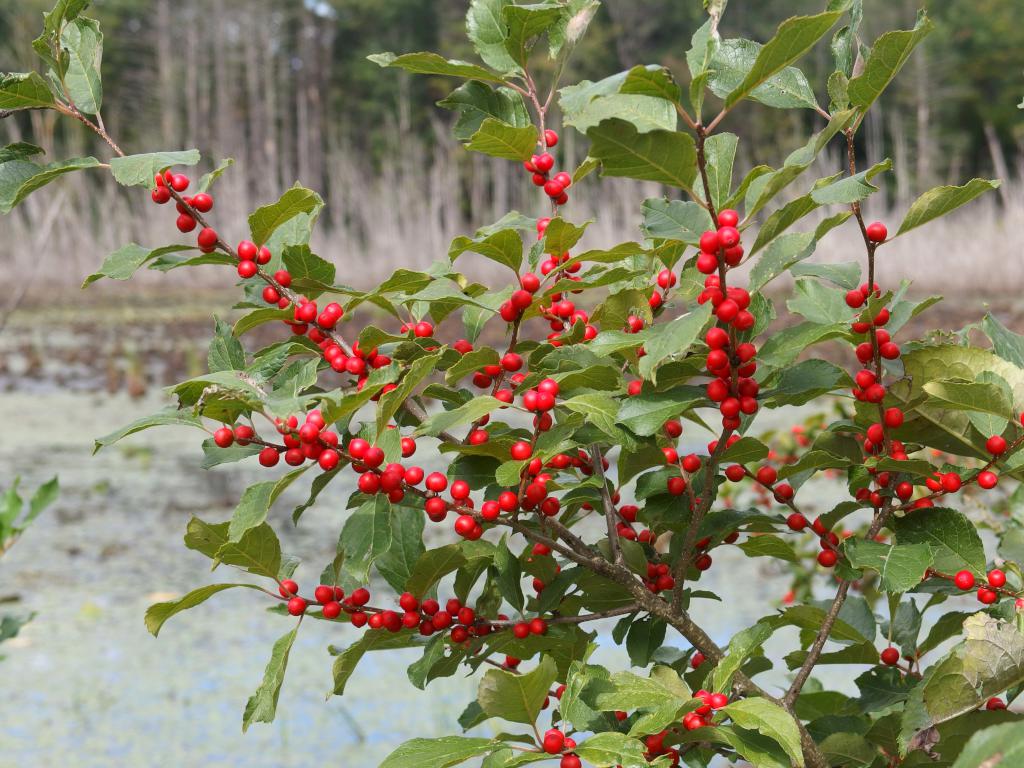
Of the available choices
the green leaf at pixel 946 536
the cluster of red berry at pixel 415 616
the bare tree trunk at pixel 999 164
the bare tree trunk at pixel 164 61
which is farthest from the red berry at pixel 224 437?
the bare tree trunk at pixel 164 61

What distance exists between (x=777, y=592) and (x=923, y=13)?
258 cm

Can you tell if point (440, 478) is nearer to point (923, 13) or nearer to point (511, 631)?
point (511, 631)

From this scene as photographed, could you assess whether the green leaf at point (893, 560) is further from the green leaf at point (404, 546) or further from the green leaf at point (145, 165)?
the green leaf at point (145, 165)

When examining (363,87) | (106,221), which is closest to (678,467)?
(106,221)

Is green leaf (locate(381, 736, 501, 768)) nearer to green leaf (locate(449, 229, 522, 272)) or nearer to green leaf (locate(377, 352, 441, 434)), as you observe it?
green leaf (locate(377, 352, 441, 434))

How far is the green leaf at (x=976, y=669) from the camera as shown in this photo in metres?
0.66

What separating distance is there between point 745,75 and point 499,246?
195mm

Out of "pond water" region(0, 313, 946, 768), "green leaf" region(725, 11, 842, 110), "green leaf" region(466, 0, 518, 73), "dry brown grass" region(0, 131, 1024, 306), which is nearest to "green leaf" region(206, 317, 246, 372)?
"green leaf" region(466, 0, 518, 73)

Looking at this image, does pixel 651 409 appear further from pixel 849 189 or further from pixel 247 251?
pixel 247 251

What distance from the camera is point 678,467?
83 cm

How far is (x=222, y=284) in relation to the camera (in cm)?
1372

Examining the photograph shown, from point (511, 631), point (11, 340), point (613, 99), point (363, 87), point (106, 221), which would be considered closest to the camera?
point (613, 99)

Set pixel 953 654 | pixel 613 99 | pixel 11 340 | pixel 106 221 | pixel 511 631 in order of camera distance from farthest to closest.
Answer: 1. pixel 106 221
2. pixel 11 340
3. pixel 511 631
4. pixel 953 654
5. pixel 613 99

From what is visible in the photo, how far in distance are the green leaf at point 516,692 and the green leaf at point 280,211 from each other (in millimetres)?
333
